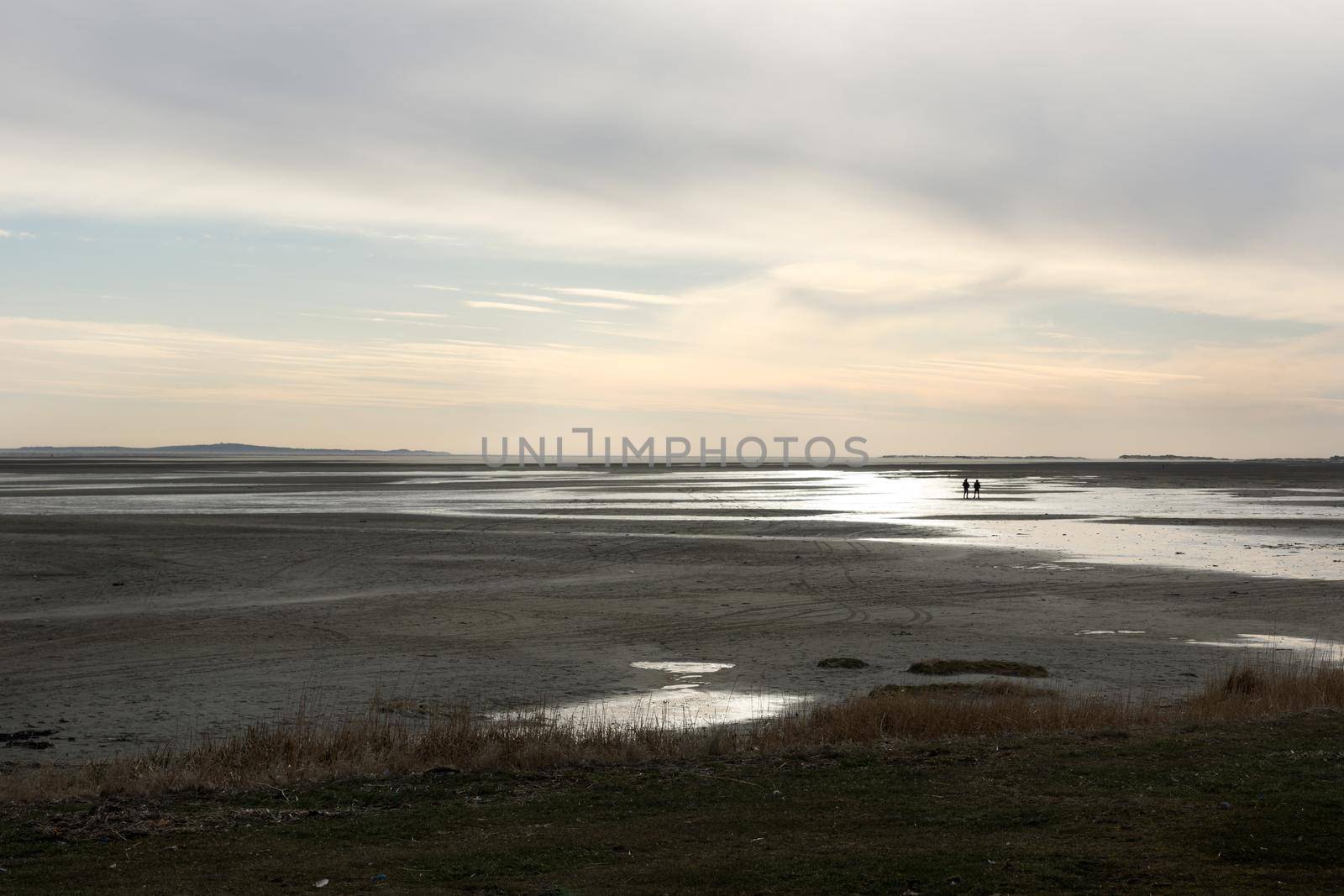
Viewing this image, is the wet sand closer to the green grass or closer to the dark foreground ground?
the green grass

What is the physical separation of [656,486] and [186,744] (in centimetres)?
8380

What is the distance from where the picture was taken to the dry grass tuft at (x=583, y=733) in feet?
36.6

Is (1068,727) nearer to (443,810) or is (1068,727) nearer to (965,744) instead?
(965,744)

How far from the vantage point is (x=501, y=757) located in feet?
39.1

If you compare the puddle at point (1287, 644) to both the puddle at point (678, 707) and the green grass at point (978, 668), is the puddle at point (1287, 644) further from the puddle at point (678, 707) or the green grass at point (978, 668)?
the puddle at point (678, 707)

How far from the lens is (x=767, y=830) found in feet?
30.4

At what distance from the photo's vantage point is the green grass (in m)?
18.3

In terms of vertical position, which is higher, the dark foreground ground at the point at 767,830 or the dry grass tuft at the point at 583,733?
the dark foreground ground at the point at 767,830

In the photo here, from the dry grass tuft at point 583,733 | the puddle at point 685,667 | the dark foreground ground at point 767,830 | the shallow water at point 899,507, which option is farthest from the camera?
the shallow water at point 899,507

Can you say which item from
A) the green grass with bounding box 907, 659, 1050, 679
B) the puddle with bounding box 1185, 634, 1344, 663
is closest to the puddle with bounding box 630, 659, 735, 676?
the green grass with bounding box 907, 659, 1050, 679

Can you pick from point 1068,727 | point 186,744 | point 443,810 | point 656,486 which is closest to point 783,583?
point 1068,727

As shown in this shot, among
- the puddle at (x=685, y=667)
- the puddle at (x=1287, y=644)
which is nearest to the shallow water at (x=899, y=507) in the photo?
the puddle at (x=1287, y=644)

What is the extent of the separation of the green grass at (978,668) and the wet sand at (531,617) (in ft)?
1.50

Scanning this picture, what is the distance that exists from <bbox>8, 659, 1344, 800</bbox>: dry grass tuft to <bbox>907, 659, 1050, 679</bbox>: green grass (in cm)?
163
